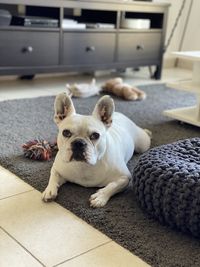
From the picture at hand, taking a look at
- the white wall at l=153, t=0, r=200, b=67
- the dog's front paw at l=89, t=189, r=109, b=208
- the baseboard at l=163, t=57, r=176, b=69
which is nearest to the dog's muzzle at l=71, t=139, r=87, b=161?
the dog's front paw at l=89, t=189, r=109, b=208

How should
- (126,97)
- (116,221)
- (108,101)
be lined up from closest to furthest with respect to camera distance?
(116,221)
(108,101)
(126,97)

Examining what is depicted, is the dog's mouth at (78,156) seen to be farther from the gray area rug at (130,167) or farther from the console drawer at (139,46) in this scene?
the console drawer at (139,46)

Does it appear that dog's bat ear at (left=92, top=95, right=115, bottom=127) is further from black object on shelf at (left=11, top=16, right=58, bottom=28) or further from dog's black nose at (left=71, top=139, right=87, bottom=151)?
black object on shelf at (left=11, top=16, right=58, bottom=28)

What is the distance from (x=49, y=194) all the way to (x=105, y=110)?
0.31 metres

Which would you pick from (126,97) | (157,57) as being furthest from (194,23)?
(126,97)

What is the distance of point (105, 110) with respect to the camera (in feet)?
4.24

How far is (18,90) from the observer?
105 inches

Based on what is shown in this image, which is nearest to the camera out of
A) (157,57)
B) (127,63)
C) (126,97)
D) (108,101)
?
(108,101)

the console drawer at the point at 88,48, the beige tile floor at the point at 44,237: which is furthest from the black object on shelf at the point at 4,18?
the beige tile floor at the point at 44,237

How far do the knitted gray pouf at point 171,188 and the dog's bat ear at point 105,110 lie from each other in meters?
0.17

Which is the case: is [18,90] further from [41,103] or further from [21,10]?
[21,10]

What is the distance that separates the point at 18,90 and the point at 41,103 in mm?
399

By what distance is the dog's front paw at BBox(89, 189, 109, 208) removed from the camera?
122cm

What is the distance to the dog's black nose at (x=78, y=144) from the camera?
1.18 metres
